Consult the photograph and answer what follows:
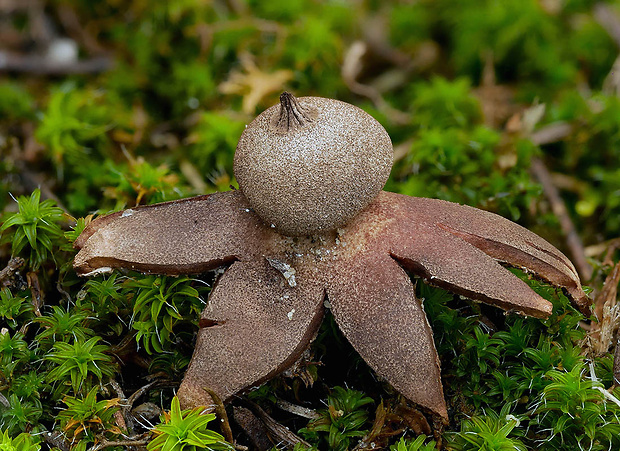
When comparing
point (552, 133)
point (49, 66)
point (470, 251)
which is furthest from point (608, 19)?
point (49, 66)

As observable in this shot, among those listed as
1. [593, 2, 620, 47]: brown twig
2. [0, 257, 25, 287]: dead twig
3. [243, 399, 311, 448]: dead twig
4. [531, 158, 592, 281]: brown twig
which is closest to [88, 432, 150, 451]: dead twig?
[243, 399, 311, 448]: dead twig

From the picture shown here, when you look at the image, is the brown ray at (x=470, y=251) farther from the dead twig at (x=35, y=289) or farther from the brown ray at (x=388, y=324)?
the dead twig at (x=35, y=289)

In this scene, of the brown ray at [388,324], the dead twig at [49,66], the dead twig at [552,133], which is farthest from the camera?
the dead twig at [49,66]

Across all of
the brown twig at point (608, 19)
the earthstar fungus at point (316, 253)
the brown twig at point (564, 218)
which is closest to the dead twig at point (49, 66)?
the earthstar fungus at point (316, 253)

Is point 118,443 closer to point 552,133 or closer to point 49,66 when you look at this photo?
point 552,133

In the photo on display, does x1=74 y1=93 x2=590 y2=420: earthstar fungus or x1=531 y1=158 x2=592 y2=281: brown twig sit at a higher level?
x1=74 y1=93 x2=590 y2=420: earthstar fungus

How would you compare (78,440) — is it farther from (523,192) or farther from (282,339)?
(523,192)

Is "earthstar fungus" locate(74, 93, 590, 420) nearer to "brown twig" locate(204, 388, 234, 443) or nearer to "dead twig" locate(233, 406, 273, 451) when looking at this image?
"brown twig" locate(204, 388, 234, 443)
